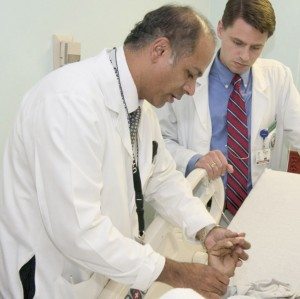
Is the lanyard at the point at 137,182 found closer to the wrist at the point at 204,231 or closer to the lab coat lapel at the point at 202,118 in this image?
the wrist at the point at 204,231

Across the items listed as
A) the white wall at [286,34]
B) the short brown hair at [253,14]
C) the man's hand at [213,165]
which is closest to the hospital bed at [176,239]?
the man's hand at [213,165]

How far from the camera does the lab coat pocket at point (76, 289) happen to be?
108cm

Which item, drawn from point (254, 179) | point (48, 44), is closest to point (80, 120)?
point (48, 44)

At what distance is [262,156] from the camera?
6.57ft

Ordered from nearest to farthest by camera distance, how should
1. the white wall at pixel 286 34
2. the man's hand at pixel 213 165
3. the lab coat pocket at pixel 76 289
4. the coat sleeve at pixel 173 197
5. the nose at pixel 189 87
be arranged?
the lab coat pocket at pixel 76 289 → the nose at pixel 189 87 → the coat sleeve at pixel 173 197 → the man's hand at pixel 213 165 → the white wall at pixel 286 34

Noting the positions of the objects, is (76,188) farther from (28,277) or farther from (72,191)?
(28,277)

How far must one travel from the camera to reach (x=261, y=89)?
2062 mm

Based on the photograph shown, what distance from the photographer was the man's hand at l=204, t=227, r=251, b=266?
1.29m

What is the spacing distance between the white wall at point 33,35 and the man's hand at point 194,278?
2.41 feet

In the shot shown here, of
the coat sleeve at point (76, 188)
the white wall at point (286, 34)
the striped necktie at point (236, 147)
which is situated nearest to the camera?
the coat sleeve at point (76, 188)

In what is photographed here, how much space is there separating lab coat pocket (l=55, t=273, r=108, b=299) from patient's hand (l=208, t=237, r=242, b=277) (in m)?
0.39

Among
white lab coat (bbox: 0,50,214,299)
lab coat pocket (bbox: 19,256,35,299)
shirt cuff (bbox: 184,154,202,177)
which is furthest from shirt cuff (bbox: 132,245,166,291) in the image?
shirt cuff (bbox: 184,154,202,177)

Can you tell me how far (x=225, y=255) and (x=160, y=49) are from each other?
2.24 feet

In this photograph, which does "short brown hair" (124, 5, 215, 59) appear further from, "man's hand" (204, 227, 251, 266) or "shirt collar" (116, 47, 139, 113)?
"man's hand" (204, 227, 251, 266)
